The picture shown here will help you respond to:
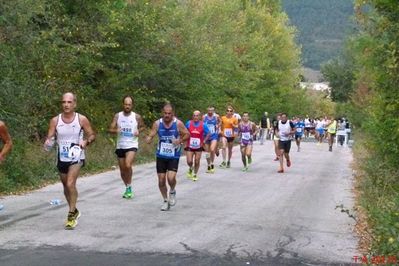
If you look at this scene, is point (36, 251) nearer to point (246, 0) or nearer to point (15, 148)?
point (15, 148)

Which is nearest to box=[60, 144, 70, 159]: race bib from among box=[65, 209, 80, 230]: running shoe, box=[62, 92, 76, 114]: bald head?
box=[62, 92, 76, 114]: bald head

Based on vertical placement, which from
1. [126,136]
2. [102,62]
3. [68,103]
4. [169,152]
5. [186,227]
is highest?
[102,62]

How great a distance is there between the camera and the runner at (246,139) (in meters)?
20.9

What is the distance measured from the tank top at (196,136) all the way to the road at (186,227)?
1251 mm

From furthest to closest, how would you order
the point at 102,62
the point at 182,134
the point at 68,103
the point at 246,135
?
the point at 102,62
the point at 246,135
the point at 182,134
the point at 68,103

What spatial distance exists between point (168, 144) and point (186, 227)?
2.36m

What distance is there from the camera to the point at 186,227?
9945mm

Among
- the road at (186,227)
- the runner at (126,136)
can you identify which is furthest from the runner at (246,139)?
the runner at (126,136)

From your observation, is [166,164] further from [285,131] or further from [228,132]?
[228,132]

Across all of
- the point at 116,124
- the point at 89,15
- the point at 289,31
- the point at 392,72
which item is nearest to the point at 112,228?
the point at 116,124

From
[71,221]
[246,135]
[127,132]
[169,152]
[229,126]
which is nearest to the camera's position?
[71,221]

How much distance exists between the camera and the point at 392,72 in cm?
1488

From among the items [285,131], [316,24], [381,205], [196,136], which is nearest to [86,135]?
[381,205]

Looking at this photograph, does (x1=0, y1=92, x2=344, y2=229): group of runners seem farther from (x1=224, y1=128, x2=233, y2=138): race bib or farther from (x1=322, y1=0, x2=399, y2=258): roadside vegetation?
(x1=322, y1=0, x2=399, y2=258): roadside vegetation
